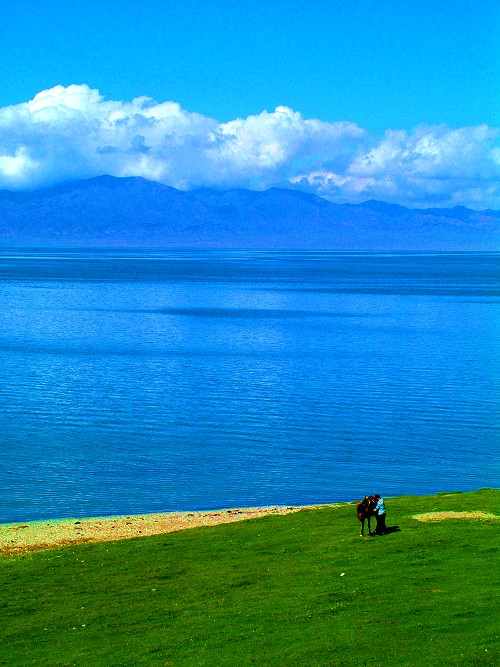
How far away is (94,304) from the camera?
131500 mm

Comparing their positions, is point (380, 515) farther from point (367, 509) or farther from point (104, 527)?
point (104, 527)

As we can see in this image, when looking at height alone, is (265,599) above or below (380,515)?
below

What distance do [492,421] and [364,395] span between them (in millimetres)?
10051

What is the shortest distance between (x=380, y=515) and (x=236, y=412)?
88.7ft

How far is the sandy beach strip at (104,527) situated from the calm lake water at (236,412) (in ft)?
5.23

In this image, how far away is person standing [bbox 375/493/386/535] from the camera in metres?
24.1

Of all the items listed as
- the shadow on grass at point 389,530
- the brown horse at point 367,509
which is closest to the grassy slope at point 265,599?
the shadow on grass at point 389,530

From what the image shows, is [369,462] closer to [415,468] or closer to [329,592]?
[415,468]

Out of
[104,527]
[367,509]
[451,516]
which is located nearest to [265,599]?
[367,509]

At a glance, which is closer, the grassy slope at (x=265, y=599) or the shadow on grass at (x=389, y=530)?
the grassy slope at (x=265, y=599)

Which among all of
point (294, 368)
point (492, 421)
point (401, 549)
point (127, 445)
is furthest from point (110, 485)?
point (294, 368)

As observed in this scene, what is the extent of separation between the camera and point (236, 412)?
5103cm

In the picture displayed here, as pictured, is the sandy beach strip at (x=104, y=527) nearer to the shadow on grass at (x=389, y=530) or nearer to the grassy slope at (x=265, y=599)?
the grassy slope at (x=265, y=599)

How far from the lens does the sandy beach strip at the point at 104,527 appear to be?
2834 centimetres
